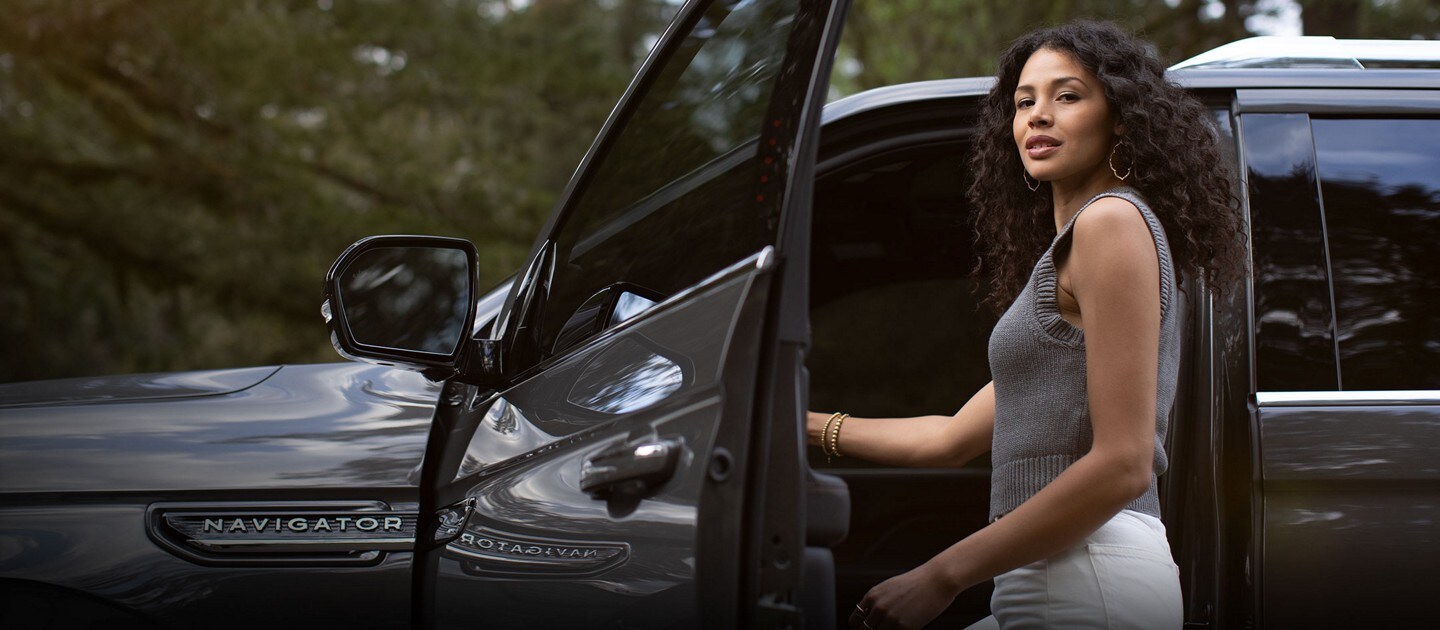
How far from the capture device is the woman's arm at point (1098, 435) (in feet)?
5.40

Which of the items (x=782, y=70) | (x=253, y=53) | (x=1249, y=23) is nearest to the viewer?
(x=782, y=70)

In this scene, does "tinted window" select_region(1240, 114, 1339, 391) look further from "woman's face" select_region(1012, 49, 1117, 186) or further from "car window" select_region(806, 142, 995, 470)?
"car window" select_region(806, 142, 995, 470)

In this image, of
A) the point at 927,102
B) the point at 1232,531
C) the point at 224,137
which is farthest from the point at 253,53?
the point at 1232,531

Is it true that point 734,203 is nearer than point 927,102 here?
Yes

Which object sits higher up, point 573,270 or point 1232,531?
point 573,270

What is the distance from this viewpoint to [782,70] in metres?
1.60

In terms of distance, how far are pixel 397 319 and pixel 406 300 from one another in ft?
1.38

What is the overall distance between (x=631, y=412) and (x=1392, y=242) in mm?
1388

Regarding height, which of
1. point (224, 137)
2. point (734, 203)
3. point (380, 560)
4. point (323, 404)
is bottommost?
point (380, 560)

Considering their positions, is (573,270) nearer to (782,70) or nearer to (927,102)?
(782,70)

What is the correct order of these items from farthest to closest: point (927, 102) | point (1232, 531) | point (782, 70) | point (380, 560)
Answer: point (927, 102), point (1232, 531), point (380, 560), point (782, 70)

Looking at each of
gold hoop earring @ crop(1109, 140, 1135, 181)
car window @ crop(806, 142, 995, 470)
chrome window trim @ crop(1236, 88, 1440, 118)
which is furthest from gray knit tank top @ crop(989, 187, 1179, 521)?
car window @ crop(806, 142, 995, 470)

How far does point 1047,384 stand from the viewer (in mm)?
1819

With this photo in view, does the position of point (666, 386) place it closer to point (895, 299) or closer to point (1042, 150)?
point (1042, 150)
